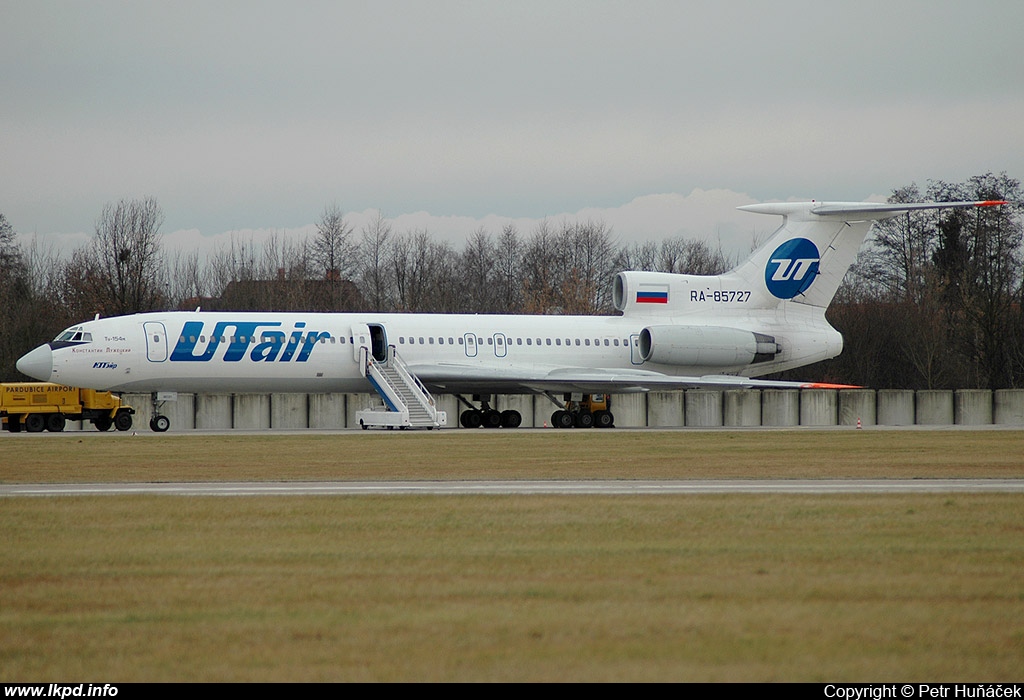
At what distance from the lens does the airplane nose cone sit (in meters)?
35.7

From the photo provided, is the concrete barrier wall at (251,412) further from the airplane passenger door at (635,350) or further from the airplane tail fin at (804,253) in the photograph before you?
the airplane tail fin at (804,253)

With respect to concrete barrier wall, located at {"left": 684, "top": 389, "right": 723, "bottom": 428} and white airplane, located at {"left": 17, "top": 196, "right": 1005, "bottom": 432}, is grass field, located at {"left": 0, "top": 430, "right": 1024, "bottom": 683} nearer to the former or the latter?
white airplane, located at {"left": 17, "top": 196, "right": 1005, "bottom": 432}

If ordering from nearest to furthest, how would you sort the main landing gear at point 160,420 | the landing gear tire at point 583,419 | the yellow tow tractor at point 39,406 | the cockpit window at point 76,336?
the cockpit window at point 76,336
the main landing gear at point 160,420
the yellow tow tractor at point 39,406
the landing gear tire at point 583,419

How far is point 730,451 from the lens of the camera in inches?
1065

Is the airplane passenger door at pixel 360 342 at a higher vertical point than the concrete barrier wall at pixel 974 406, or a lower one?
higher

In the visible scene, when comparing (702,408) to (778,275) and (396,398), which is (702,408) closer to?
(778,275)

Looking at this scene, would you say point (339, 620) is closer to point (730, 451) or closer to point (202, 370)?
point (730, 451)

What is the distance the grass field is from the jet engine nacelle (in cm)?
2561

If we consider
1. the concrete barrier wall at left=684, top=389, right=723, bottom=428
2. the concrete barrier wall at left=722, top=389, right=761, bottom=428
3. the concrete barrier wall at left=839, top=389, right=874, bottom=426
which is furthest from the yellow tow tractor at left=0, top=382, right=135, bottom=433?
the concrete barrier wall at left=839, top=389, right=874, bottom=426

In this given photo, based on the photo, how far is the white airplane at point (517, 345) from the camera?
120 feet

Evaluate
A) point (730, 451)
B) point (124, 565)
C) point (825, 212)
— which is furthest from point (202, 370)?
point (124, 565)

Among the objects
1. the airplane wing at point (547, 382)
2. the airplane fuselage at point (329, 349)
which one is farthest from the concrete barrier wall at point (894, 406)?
the airplane wing at point (547, 382)

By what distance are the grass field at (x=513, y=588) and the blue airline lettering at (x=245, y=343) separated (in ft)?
67.9

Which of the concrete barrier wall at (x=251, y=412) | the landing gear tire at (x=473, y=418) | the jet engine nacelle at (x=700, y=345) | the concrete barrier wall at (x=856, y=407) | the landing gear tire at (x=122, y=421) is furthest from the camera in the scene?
the concrete barrier wall at (x=856, y=407)
